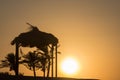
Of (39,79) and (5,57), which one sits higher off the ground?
(5,57)

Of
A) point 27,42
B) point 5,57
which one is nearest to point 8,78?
point 27,42

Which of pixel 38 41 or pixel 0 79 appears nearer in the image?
pixel 0 79

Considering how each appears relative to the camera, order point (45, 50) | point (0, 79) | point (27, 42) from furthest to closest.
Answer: point (45, 50) < point (27, 42) < point (0, 79)

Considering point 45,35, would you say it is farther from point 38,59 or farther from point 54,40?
point 38,59

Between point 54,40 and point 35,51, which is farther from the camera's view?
point 35,51

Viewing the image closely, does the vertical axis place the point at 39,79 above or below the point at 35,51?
below

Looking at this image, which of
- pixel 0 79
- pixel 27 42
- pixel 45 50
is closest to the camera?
pixel 0 79

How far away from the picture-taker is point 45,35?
48781 millimetres

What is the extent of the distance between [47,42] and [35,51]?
22.6 feet

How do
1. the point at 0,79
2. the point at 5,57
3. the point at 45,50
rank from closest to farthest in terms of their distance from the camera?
1. the point at 0,79
2. the point at 45,50
3. the point at 5,57

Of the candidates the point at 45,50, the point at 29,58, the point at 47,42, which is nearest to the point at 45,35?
the point at 47,42

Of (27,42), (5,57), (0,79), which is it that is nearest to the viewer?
(0,79)

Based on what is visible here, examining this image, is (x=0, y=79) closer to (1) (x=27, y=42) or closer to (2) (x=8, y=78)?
(2) (x=8, y=78)

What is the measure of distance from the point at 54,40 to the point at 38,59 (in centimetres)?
985
